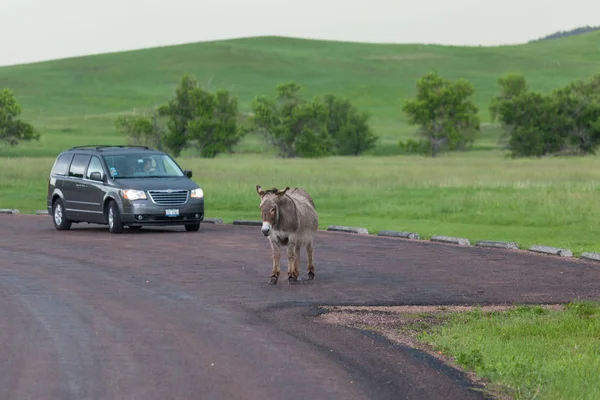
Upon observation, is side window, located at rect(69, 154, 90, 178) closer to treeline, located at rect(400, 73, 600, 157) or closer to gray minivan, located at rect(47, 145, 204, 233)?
gray minivan, located at rect(47, 145, 204, 233)

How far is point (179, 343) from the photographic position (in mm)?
11484

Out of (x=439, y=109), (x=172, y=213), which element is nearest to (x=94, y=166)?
(x=172, y=213)

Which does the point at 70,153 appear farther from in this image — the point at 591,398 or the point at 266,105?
the point at 266,105

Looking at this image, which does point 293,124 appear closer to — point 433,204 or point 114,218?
point 433,204

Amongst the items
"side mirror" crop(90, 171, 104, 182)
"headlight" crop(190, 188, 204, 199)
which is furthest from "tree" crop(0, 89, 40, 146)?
"headlight" crop(190, 188, 204, 199)

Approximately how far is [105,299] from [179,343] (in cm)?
384

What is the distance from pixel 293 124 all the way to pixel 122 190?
8465 centimetres

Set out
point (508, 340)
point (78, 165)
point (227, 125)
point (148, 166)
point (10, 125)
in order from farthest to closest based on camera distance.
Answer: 1. point (10, 125)
2. point (227, 125)
3. point (78, 165)
4. point (148, 166)
5. point (508, 340)

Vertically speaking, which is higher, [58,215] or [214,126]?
[58,215]

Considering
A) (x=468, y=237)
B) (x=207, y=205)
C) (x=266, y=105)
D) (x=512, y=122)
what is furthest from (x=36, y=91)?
(x=468, y=237)

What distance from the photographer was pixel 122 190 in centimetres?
2706

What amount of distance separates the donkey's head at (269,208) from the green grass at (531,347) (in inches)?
132

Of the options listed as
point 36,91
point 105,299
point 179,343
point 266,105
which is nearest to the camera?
point 179,343

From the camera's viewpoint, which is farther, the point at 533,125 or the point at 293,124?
the point at 293,124
